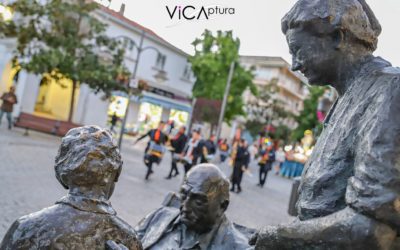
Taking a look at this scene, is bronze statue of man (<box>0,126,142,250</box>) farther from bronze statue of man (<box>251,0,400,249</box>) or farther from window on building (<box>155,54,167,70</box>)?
window on building (<box>155,54,167,70</box>)

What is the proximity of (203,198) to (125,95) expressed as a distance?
25295mm

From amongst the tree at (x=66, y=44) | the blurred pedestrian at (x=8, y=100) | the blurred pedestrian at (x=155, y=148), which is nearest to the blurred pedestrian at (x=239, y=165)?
the blurred pedestrian at (x=155, y=148)

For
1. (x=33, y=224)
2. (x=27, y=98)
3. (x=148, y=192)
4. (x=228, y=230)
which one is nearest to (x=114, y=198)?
(x=148, y=192)

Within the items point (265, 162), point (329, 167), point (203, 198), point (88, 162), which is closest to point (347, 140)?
point (329, 167)

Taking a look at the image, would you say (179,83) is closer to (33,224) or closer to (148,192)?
(148,192)

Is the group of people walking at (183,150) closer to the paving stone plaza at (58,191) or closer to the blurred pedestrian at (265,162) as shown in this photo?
the paving stone plaza at (58,191)

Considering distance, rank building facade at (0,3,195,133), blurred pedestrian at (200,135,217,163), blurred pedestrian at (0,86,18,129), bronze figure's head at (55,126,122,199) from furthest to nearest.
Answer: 1. building facade at (0,3,195,133)
2. blurred pedestrian at (0,86,18,129)
3. blurred pedestrian at (200,135,217,163)
4. bronze figure's head at (55,126,122,199)

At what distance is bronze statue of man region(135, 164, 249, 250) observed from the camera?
2.69 metres

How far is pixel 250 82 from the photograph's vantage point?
113ft

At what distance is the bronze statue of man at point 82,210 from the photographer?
144 centimetres

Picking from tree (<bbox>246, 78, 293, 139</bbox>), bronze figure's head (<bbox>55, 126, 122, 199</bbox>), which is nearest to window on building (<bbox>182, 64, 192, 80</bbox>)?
tree (<bbox>246, 78, 293, 139</bbox>)

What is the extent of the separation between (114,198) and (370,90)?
802 centimetres

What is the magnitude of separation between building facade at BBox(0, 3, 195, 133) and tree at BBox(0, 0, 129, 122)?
4.60m

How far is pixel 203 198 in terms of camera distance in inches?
106
